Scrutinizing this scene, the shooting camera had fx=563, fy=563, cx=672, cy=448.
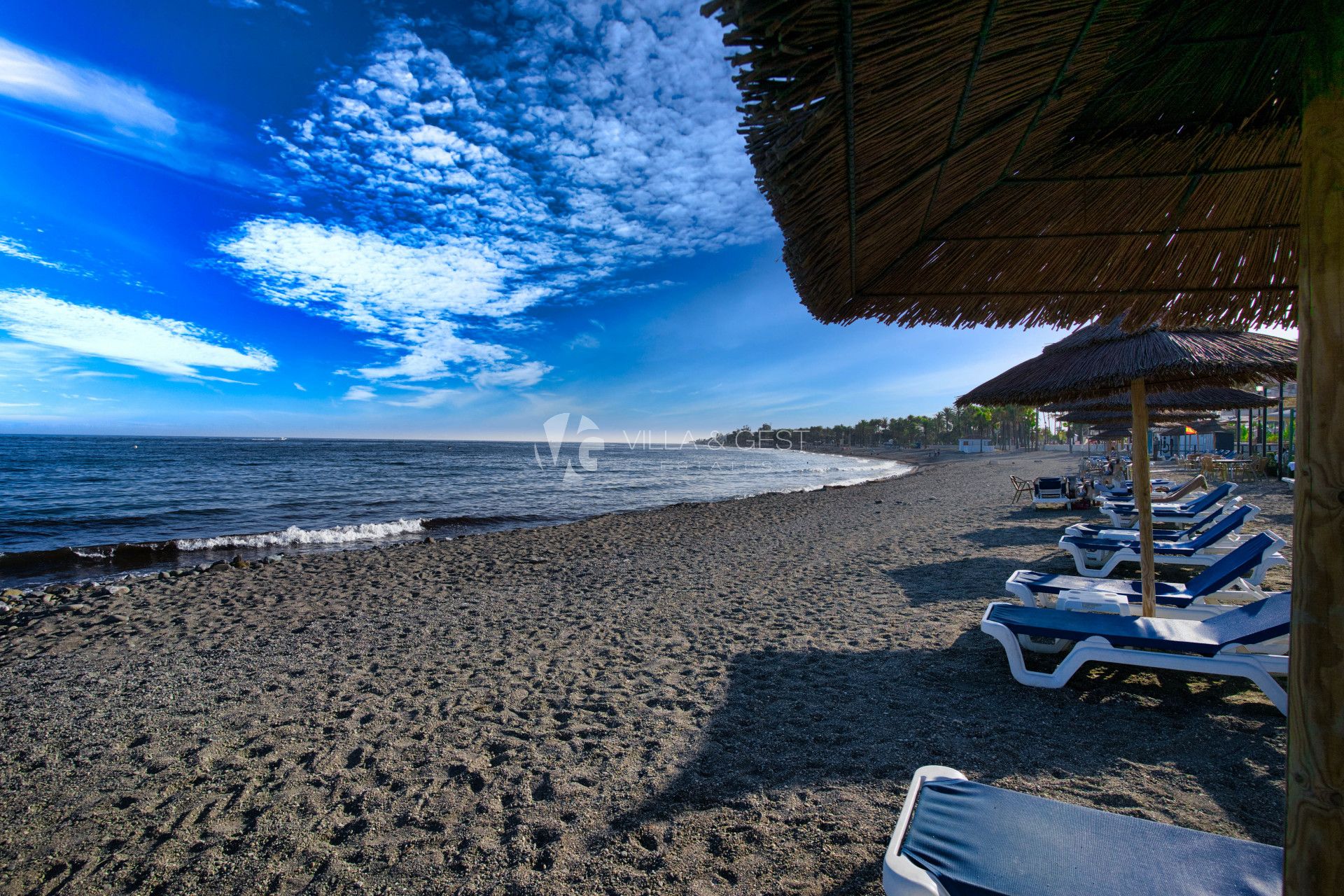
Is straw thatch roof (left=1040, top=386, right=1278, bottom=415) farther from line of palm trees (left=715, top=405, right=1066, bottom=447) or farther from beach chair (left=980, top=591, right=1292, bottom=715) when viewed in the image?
line of palm trees (left=715, top=405, right=1066, bottom=447)

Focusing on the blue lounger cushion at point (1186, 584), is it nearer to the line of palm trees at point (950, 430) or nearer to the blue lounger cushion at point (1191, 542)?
the blue lounger cushion at point (1191, 542)

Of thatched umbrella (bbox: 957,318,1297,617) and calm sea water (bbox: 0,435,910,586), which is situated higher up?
thatched umbrella (bbox: 957,318,1297,617)

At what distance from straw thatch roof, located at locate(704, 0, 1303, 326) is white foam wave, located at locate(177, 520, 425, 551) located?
14347 millimetres

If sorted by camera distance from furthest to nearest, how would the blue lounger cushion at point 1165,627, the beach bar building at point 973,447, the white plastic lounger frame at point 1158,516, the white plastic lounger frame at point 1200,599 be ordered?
the beach bar building at point 973,447 < the white plastic lounger frame at point 1158,516 < the white plastic lounger frame at point 1200,599 < the blue lounger cushion at point 1165,627

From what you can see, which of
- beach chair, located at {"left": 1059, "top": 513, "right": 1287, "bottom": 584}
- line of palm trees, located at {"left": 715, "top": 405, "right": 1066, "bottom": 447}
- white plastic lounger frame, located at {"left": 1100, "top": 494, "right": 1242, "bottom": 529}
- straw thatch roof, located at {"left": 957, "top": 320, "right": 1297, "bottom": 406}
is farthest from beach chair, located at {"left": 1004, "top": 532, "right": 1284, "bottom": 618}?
line of palm trees, located at {"left": 715, "top": 405, "right": 1066, "bottom": 447}

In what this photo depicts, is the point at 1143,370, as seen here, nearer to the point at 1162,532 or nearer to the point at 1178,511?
the point at 1162,532

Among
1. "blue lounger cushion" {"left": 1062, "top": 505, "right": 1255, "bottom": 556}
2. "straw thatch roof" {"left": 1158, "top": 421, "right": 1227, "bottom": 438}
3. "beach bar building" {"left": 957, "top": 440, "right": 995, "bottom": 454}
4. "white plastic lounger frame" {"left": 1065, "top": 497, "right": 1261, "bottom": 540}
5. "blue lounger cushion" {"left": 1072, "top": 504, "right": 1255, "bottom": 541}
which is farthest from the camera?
"beach bar building" {"left": 957, "top": 440, "right": 995, "bottom": 454}

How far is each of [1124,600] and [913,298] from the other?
3.45 metres

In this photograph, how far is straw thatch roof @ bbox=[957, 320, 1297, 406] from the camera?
431 centimetres

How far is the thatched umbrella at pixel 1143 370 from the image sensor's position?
4.31 meters

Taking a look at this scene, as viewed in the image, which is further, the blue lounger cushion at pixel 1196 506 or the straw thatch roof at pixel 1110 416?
the straw thatch roof at pixel 1110 416

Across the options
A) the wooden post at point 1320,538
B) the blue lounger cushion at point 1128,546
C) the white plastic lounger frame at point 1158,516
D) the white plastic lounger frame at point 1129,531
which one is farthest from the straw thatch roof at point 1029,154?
the white plastic lounger frame at point 1158,516

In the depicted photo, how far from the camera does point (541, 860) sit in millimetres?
2506

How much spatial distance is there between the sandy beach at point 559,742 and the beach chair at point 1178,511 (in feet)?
11.7
